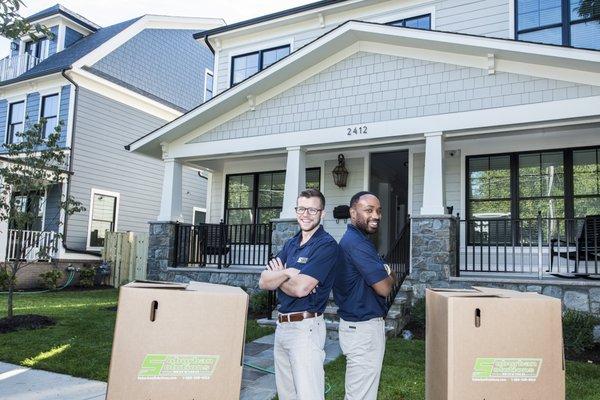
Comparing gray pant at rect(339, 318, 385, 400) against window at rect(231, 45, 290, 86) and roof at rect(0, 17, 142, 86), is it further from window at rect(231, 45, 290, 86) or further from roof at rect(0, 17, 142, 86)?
roof at rect(0, 17, 142, 86)

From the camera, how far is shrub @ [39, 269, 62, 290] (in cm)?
1220

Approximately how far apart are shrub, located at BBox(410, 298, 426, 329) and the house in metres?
0.38

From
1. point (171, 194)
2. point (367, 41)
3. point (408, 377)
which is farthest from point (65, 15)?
point (408, 377)

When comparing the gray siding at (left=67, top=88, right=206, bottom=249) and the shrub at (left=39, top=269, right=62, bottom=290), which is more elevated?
the gray siding at (left=67, top=88, right=206, bottom=249)

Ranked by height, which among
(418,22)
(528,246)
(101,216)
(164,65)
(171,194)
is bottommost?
(528,246)

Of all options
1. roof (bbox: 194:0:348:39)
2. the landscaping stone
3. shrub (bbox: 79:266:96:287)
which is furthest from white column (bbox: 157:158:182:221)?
the landscaping stone

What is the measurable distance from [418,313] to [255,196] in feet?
18.2

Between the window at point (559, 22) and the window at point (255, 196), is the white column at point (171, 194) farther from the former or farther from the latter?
the window at point (559, 22)

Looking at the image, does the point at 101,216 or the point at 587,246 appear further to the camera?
the point at 101,216

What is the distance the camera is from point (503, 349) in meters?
1.96

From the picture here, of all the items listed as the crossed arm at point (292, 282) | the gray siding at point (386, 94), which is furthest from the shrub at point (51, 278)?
the crossed arm at point (292, 282)

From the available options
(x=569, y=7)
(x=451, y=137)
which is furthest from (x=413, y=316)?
(x=569, y=7)

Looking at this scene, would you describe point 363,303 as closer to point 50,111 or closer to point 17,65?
point 50,111

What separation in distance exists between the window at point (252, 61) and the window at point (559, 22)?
5032 millimetres
